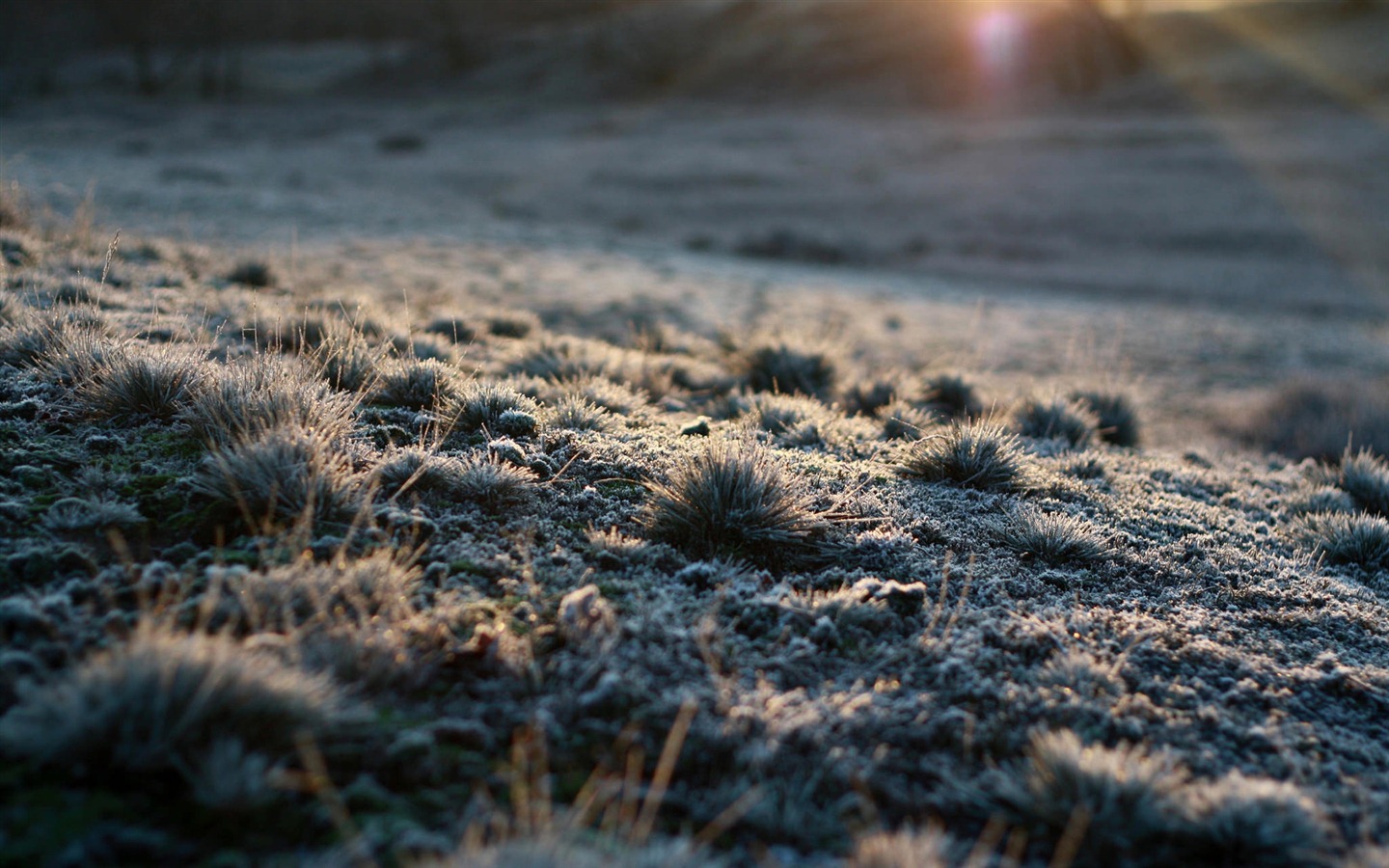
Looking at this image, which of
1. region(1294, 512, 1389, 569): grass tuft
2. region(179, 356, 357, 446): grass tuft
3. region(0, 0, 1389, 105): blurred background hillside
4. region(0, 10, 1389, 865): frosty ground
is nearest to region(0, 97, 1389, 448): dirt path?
region(1294, 512, 1389, 569): grass tuft

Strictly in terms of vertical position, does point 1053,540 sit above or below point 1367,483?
above

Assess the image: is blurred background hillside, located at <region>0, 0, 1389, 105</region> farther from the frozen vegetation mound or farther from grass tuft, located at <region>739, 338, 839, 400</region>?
the frozen vegetation mound

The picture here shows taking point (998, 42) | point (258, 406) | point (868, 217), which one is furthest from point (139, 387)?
point (998, 42)

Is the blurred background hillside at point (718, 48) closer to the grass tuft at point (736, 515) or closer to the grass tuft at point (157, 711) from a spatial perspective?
the grass tuft at point (736, 515)

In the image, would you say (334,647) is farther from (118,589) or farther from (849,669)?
(849,669)

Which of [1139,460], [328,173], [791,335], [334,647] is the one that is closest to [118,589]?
[334,647]

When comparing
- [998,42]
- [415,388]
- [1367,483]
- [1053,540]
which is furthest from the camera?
[998,42]

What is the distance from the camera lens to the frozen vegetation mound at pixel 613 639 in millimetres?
2039

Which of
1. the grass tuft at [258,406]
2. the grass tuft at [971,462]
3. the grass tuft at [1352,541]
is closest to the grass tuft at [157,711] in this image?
the grass tuft at [258,406]

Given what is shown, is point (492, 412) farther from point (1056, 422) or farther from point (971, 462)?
point (1056, 422)

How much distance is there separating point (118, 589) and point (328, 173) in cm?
3399

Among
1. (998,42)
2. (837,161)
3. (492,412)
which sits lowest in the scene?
(492,412)

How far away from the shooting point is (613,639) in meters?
2.72

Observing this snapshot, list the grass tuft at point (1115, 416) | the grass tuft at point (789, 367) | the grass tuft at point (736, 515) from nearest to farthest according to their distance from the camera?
1. the grass tuft at point (736, 515)
2. the grass tuft at point (1115, 416)
3. the grass tuft at point (789, 367)
